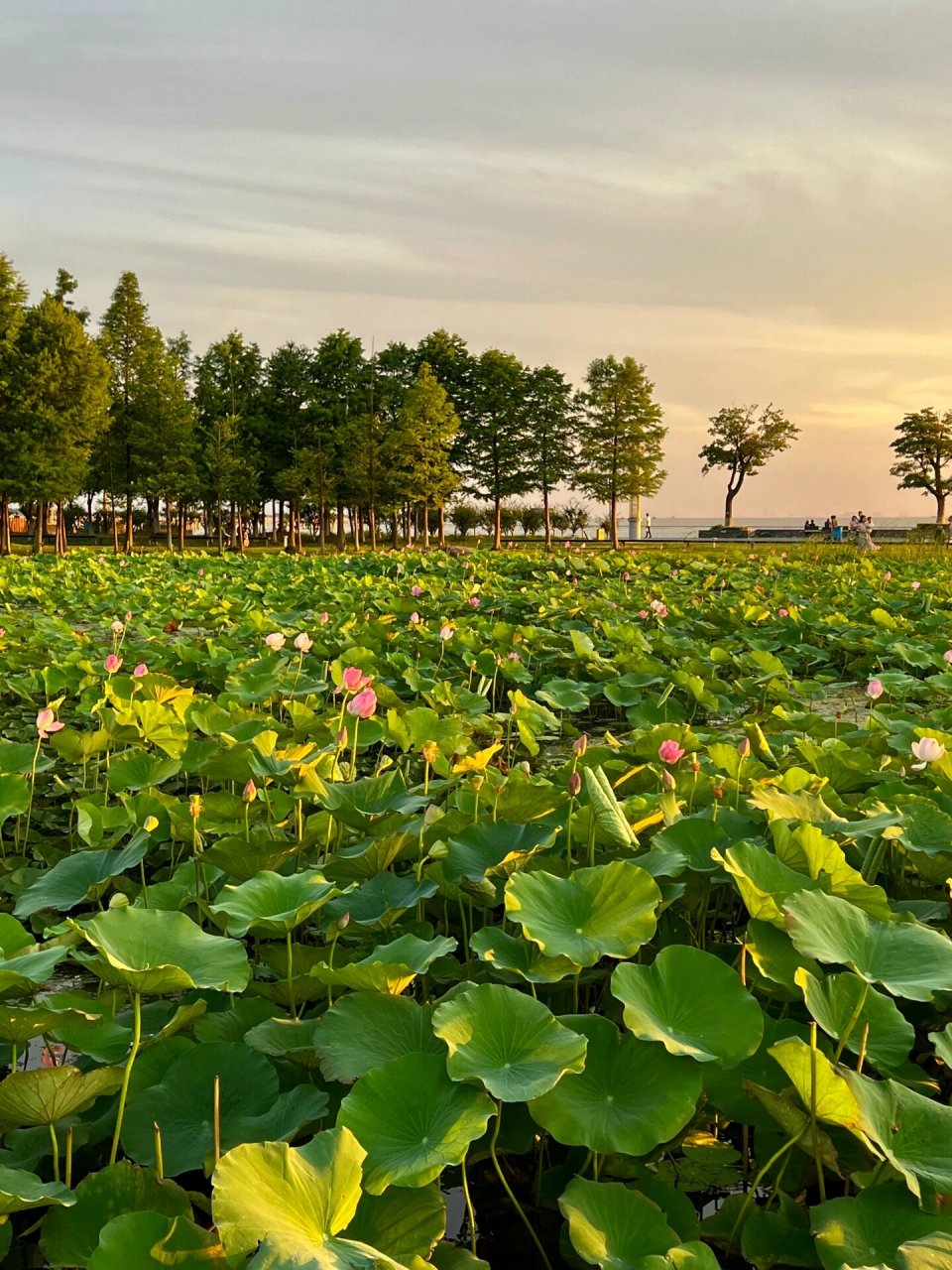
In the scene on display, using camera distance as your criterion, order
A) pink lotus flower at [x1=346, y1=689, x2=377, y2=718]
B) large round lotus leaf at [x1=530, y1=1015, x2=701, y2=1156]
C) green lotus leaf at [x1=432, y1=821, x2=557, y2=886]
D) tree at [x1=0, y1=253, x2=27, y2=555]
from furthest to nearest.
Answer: tree at [x1=0, y1=253, x2=27, y2=555], pink lotus flower at [x1=346, y1=689, x2=377, y2=718], green lotus leaf at [x1=432, y1=821, x2=557, y2=886], large round lotus leaf at [x1=530, y1=1015, x2=701, y2=1156]

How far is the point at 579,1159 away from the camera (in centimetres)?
117

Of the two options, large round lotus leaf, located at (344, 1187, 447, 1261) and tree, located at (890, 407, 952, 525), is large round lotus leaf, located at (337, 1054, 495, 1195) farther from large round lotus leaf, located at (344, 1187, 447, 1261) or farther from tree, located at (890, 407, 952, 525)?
tree, located at (890, 407, 952, 525)

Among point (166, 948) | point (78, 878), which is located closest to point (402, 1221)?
point (166, 948)

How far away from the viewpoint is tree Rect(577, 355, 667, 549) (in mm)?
35000

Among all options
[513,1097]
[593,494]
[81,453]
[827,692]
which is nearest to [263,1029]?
[513,1097]

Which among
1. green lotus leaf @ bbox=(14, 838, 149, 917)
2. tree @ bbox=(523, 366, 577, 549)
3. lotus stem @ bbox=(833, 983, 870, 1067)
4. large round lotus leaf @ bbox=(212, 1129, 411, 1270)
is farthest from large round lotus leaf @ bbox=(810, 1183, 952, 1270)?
tree @ bbox=(523, 366, 577, 549)

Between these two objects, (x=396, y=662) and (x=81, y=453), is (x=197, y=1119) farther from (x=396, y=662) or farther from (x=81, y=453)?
(x=81, y=453)

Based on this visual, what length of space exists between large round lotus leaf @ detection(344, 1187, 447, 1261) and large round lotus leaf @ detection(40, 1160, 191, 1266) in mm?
169

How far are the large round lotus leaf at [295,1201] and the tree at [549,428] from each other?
119 ft

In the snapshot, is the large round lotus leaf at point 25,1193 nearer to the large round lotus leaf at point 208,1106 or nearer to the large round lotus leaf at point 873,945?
the large round lotus leaf at point 208,1106

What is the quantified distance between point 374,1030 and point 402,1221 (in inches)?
9.9

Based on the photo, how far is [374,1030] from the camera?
112 centimetres

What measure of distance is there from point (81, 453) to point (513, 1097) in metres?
30.0

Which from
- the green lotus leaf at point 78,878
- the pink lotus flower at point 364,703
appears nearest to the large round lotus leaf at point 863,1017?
the green lotus leaf at point 78,878
